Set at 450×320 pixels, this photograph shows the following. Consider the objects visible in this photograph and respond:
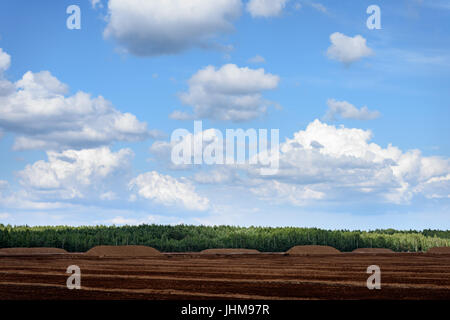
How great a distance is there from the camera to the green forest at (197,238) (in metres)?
116

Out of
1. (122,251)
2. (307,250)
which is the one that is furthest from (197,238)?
(122,251)

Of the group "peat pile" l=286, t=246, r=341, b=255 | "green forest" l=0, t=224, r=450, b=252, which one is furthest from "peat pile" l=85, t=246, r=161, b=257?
"green forest" l=0, t=224, r=450, b=252

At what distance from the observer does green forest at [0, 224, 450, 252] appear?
4584 inches

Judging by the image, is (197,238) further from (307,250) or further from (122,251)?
(122,251)

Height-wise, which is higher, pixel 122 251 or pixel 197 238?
pixel 122 251

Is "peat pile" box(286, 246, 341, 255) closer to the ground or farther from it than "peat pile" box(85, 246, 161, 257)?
closer to the ground

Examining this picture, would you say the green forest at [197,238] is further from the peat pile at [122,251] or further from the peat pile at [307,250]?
the peat pile at [122,251]

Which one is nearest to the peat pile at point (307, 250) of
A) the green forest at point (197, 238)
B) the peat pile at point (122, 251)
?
the green forest at point (197, 238)

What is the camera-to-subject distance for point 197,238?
12912cm

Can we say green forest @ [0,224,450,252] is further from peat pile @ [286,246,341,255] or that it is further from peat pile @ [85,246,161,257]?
peat pile @ [85,246,161,257]
